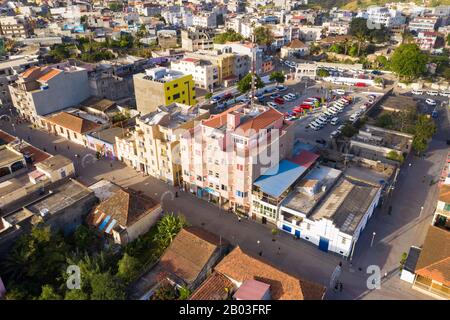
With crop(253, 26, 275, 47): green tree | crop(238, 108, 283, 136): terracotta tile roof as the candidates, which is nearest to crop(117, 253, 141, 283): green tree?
crop(238, 108, 283, 136): terracotta tile roof

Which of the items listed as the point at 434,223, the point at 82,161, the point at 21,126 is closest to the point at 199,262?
the point at 434,223

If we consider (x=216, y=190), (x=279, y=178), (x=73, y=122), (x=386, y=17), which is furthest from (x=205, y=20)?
(x=279, y=178)

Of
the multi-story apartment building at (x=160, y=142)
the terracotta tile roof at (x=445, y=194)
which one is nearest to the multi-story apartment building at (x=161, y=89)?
the multi-story apartment building at (x=160, y=142)

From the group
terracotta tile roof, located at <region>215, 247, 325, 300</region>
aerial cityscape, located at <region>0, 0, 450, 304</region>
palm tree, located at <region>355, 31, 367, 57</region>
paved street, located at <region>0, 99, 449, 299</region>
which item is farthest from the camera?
palm tree, located at <region>355, 31, 367, 57</region>

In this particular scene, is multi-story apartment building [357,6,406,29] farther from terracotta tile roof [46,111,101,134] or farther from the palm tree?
terracotta tile roof [46,111,101,134]

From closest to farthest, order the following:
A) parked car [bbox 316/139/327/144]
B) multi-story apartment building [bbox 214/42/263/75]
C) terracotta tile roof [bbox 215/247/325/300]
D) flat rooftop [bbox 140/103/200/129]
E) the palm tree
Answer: terracotta tile roof [bbox 215/247/325/300]
flat rooftop [bbox 140/103/200/129]
parked car [bbox 316/139/327/144]
multi-story apartment building [bbox 214/42/263/75]
the palm tree

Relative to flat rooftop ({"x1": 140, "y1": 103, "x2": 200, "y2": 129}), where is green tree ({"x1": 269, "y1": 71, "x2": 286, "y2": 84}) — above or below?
below

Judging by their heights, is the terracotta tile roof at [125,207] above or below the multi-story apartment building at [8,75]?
below

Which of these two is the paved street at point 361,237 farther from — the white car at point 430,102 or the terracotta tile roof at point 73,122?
the white car at point 430,102
